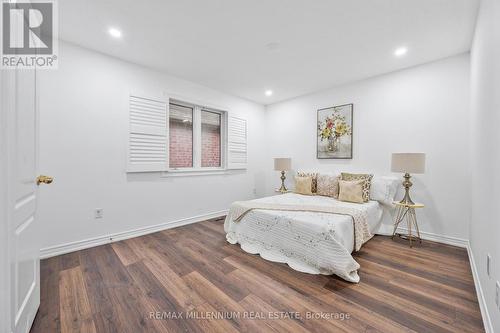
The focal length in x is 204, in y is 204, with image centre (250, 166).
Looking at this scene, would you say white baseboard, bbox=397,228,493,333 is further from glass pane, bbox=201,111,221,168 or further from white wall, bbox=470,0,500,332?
glass pane, bbox=201,111,221,168

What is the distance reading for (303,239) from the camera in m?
2.18

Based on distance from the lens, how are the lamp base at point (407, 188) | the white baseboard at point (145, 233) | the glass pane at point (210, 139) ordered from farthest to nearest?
the glass pane at point (210, 139) < the lamp base at point (407, 188) < the white baseboard at point (145, 233)

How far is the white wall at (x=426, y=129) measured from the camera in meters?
2.72

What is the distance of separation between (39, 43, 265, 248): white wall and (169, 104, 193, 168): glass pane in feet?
1.03

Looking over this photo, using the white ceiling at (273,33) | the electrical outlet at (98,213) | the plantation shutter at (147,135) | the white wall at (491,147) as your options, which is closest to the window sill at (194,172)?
the plantation shutter at (147,135)

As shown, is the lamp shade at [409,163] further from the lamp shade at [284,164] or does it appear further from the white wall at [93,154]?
the white wall at [93,154]

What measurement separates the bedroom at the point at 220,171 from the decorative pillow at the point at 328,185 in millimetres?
60

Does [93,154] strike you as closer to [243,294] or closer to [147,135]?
[147,135]

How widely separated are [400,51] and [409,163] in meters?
1.47

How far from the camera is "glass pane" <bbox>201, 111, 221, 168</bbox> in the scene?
414cm

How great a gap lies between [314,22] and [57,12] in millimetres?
2608

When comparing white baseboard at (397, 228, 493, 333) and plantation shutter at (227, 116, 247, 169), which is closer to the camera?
white baseboard at (397, 228, 493, 333)

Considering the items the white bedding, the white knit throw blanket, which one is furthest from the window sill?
the white bedding

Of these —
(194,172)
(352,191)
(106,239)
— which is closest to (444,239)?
(352,191)
